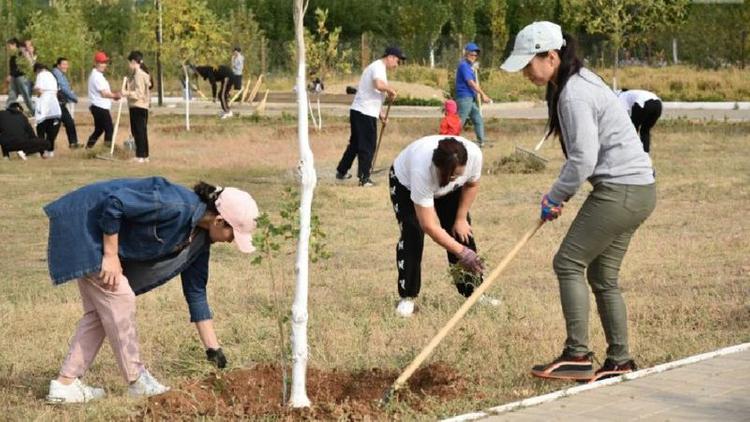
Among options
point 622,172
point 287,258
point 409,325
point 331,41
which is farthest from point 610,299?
point 331,41

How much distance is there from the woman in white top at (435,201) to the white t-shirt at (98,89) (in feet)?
44.9

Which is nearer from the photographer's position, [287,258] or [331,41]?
[287,258]

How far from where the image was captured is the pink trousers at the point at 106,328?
A: 268 inches

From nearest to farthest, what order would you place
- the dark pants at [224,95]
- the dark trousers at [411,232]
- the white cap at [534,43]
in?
the white cap at [534,43]
the dark trousers at [411,232]
the dark pants at [224,95]

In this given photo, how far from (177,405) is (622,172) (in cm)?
242

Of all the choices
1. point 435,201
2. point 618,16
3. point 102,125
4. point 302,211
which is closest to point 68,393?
point 302,211

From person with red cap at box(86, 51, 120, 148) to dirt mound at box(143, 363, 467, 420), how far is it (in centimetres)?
1492

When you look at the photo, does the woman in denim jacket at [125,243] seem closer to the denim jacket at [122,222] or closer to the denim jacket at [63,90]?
the denim jacket at [122,222]

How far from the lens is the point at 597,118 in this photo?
6883mm

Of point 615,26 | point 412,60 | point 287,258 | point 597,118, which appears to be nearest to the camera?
point 597,118

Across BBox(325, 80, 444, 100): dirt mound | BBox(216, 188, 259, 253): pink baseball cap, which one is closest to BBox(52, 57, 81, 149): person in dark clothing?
BBox(325, 80, 444, 100): dirt mound

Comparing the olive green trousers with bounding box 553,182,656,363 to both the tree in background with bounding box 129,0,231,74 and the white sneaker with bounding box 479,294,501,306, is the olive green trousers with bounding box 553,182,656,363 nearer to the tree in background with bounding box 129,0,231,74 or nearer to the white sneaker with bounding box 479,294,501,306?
the white sneaker with bounding box 479,294,501,306

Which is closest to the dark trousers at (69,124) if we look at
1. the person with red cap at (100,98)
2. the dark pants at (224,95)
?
→ the person with red cap at (100,98)

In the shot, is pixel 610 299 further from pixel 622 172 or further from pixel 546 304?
pixel 546 304
